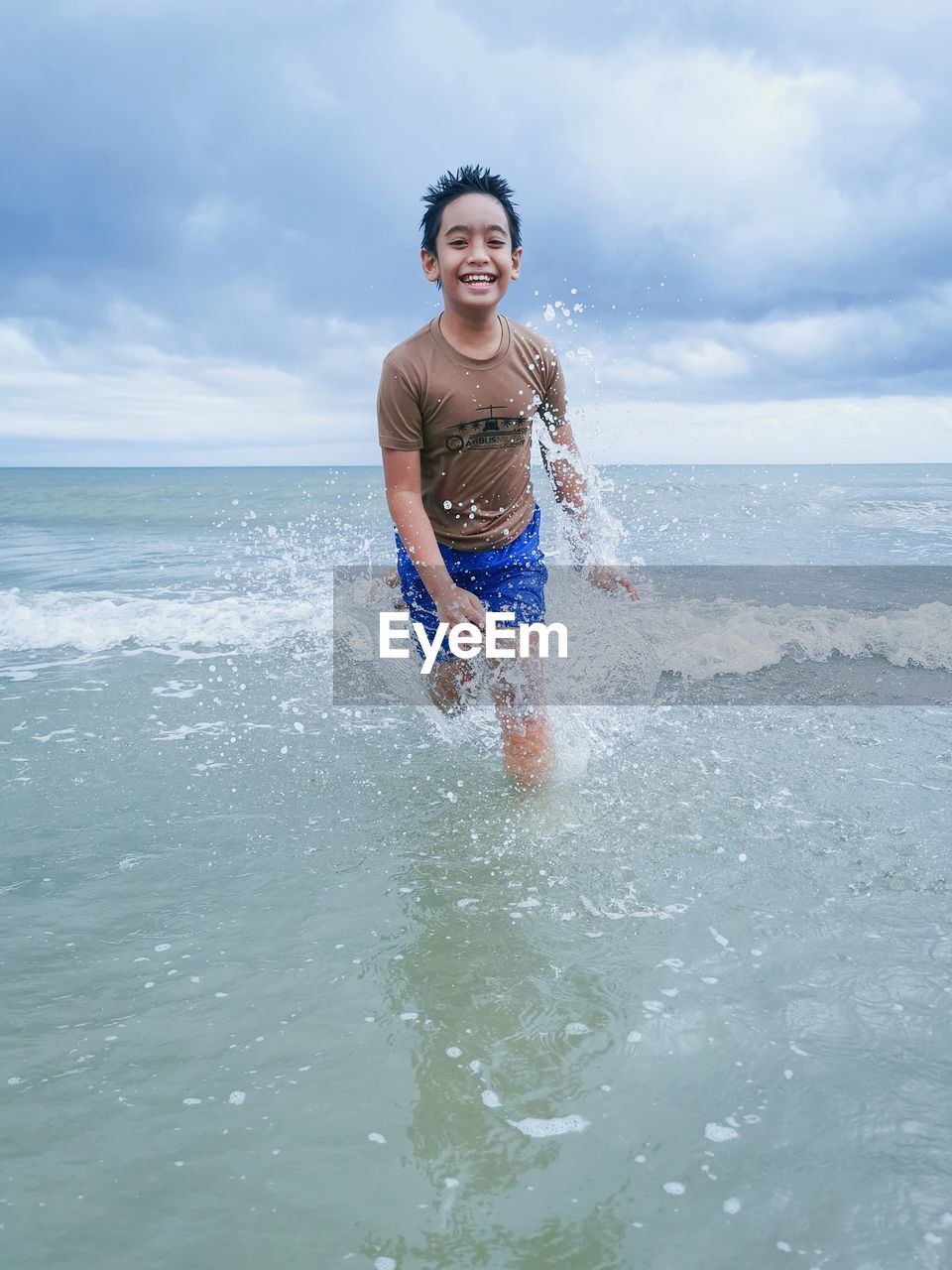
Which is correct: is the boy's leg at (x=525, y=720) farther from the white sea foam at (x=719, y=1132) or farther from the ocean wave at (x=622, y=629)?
the white sea foam at (x=719, y=1132)

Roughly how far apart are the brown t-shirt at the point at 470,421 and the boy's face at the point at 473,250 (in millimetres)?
178

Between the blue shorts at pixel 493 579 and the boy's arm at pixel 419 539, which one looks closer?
the boy's arm at pixel 419 539

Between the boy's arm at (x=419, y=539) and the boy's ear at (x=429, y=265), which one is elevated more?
the boy's ear at (x=429, y=265)

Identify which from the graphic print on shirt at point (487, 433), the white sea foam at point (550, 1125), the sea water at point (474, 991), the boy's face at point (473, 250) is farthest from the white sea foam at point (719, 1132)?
the boy's face at point (473, 250)

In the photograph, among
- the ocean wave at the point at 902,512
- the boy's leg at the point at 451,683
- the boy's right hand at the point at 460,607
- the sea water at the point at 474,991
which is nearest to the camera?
the sea water at the point at 474,991

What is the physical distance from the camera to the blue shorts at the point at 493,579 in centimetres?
351

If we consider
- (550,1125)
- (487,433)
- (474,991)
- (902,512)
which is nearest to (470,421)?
(487,433)

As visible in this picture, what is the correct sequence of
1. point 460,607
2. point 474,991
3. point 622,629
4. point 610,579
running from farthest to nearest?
point 622,629, point 610,579, point 460,607, point 474,991

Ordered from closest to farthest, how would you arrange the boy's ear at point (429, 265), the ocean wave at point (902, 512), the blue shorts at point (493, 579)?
the boy's ear at point (429, 265), the blue shorts at point (493, 579), the ocean wave at point (902, 512)

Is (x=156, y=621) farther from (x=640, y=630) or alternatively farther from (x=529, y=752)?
(x=529, y=752)

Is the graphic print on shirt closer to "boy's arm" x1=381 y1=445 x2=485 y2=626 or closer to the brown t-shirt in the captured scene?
the brown t-shirt

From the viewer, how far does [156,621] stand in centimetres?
762

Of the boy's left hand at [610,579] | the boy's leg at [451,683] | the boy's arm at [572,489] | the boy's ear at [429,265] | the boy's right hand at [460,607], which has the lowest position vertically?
the boy's leg at [451,683]

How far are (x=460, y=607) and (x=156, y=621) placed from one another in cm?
524
